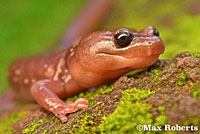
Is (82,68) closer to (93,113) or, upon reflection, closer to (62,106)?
(62,106)

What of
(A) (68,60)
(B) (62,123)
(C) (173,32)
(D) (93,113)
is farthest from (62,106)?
(C) (173,32)

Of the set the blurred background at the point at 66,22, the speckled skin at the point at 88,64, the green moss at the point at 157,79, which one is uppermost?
the blurred background at the point at 66,22

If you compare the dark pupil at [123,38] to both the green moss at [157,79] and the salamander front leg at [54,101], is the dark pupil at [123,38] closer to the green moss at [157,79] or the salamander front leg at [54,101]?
the green moss at [157,79]

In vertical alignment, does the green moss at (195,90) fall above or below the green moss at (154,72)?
below

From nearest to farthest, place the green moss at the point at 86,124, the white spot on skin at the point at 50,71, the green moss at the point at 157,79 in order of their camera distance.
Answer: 1. the green moss at the point at 86,124
2. the green moss at the point at 157,79
3. the white spot on skin at the point at 50,71

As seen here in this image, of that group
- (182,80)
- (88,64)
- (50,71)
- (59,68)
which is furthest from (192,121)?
(50,71)

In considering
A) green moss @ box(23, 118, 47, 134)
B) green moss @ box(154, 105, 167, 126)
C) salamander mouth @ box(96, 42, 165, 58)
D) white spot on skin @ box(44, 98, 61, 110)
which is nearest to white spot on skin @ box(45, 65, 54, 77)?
white spot on skin @ box(44, 98, 61, 110)

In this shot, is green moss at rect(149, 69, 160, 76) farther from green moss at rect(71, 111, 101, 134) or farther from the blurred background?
the blurred background

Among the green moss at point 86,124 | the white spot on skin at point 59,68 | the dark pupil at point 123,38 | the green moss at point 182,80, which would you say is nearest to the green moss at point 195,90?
the green moss at point 182,80
